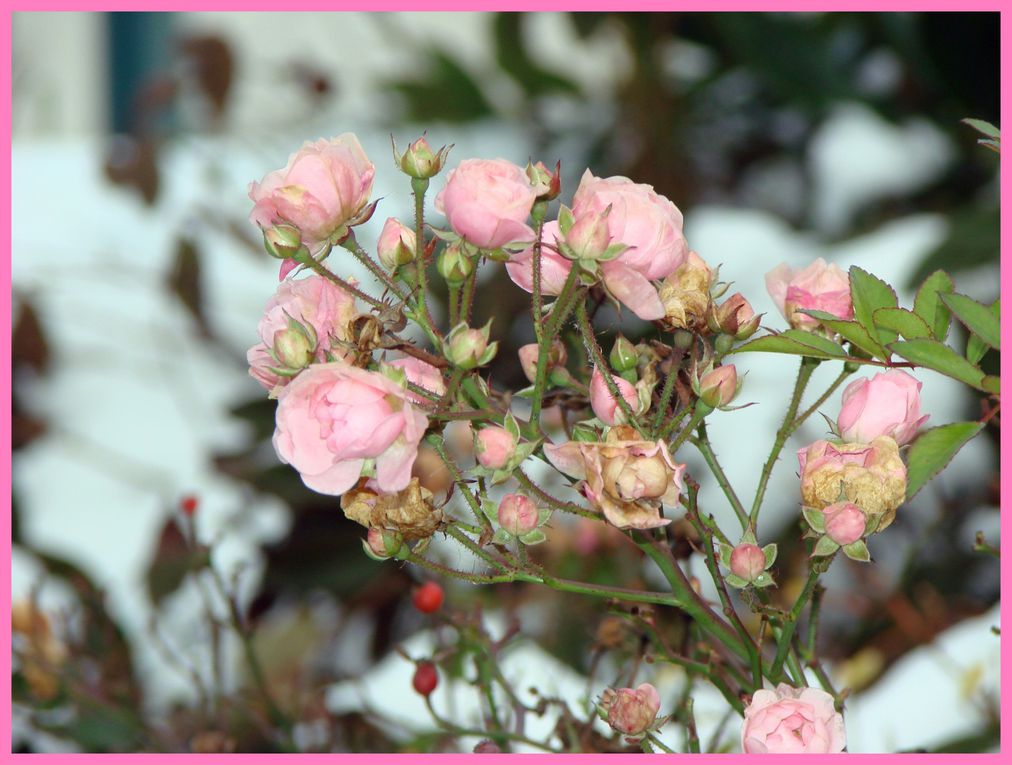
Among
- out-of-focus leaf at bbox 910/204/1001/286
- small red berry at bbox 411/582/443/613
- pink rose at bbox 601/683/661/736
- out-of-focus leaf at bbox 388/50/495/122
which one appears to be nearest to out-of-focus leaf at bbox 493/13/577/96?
out-of-focus leaf at bbox 388/50/495/122

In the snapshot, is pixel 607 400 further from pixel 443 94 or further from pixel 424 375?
pixel 443 94

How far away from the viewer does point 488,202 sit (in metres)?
0.25

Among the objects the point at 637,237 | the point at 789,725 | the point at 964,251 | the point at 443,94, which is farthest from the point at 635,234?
the point at 443,94

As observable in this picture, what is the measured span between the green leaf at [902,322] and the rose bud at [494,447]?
10 cm

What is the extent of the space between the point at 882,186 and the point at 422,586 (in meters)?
1.13

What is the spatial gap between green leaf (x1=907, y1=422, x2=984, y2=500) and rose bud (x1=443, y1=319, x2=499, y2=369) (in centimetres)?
11

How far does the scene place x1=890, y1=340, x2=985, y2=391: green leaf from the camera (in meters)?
0.26

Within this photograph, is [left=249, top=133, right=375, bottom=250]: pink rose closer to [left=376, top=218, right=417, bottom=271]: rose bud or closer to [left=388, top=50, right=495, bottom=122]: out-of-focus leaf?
[left=376, top=218, right=417, bottom=271]: rose bud

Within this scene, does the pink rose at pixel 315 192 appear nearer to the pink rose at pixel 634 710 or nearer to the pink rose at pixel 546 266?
the pink rose at pixel 546 266

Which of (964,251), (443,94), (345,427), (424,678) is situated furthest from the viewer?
(443,94)

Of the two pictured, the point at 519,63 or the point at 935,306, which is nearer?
the point at 935,306

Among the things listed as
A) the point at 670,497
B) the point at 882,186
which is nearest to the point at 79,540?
the point at 882,186

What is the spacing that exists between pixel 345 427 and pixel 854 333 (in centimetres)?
14

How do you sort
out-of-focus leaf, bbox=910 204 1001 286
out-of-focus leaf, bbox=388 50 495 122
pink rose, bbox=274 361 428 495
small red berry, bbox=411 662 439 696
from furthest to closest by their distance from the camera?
out-of-focus leaf, bbox=388 50 495 122 < out-of-focus leaf, bbox=910 204 1001 286 < small red berry, bbox=411 662 439 696 < pink rose, bbox=274 361 428 495
